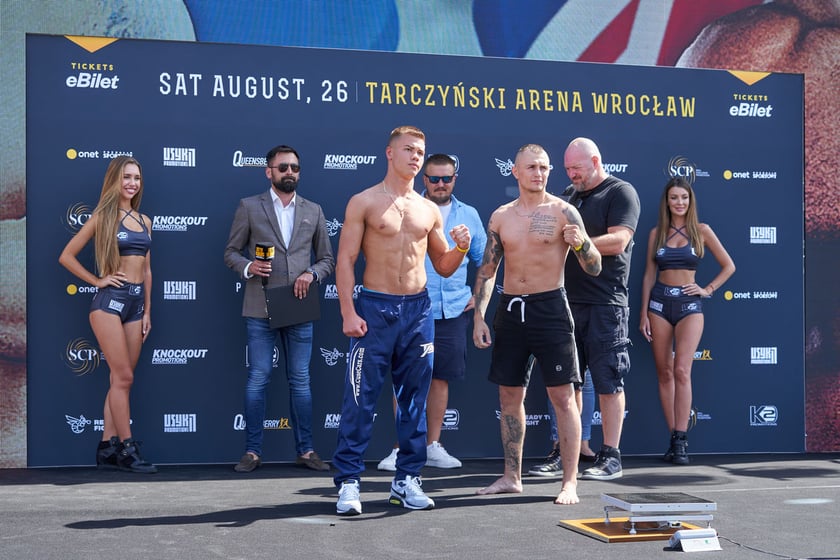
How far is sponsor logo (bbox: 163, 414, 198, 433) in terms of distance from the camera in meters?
6.08

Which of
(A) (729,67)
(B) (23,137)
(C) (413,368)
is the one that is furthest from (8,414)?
(A) (729,67)

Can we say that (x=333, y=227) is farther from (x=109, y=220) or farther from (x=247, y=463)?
(x=247, y=463)

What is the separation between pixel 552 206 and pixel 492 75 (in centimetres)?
198

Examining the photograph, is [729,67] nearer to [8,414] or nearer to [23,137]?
[23,137]

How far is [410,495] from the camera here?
460 centimetres

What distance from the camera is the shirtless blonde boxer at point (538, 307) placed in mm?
4816

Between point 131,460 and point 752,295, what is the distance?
4.33 m

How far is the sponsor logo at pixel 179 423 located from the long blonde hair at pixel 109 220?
39.8 inches

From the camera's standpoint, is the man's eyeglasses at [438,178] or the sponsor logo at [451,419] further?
the sponsor logo at [451,419]

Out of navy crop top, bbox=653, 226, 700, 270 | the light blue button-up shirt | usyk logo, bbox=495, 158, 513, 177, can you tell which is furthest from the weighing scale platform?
usyk logo, bbox=495, 158, 513, 177

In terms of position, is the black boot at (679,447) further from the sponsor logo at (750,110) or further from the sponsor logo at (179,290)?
the sponsor logo at (179,290)

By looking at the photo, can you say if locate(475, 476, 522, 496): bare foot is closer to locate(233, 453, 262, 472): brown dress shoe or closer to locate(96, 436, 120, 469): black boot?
locate(233, 453, 262, 472): brown dress shoe

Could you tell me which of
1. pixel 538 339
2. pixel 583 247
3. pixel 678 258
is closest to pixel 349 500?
pixel 538 339

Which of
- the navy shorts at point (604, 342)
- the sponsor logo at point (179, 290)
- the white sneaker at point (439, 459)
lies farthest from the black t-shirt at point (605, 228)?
the sponsor logo at point (179, 290)
